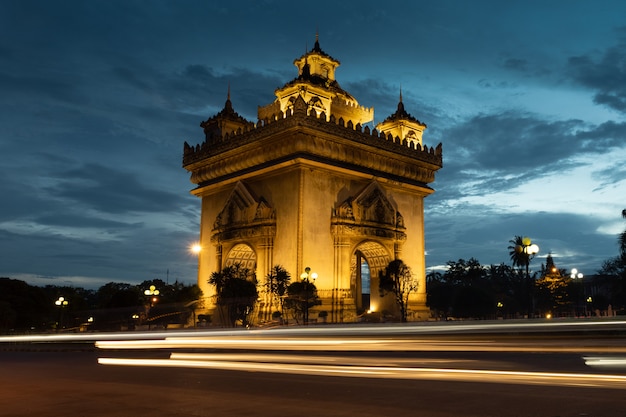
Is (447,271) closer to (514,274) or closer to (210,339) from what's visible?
(514,274)

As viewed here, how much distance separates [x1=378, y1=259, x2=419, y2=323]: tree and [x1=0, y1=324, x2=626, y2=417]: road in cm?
2011

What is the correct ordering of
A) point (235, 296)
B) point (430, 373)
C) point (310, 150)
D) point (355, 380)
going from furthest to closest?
point (310, 150), point (235, 296), point (355, 380), point (430, 373)

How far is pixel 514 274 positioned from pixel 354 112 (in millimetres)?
57515

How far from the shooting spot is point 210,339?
13422 millimetres

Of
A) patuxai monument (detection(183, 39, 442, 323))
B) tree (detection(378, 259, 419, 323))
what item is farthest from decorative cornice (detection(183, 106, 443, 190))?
tree (detection(378, 259, 419, 323))

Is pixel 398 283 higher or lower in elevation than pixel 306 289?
higher

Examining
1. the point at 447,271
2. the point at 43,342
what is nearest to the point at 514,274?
the point at 447,271

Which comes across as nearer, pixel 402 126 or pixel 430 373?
pixel 430 373

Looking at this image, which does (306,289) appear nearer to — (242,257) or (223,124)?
(242,257)

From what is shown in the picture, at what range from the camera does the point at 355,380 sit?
9.46m

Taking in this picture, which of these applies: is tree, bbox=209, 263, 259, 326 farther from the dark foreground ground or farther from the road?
the dark foreground ground

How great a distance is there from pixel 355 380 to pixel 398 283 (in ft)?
79.4

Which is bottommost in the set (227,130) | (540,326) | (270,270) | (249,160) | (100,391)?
(100,391)

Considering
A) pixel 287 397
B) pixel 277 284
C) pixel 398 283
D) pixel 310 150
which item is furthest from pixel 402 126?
Answer: pixel 287 397
